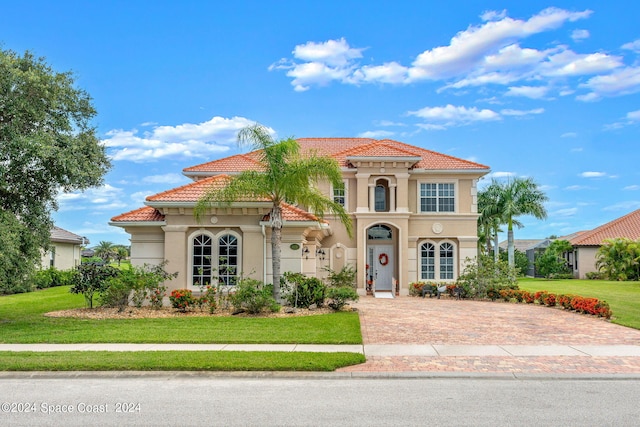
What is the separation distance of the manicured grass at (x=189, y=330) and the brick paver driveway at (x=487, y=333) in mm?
979

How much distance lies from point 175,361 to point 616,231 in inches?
1780

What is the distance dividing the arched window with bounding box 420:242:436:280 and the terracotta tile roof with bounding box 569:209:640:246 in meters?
21.6

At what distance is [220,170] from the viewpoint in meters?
26.9

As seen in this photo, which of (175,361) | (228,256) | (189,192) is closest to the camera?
(175,361)

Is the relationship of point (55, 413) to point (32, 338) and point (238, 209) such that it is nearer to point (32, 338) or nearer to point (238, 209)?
point (32, 338)

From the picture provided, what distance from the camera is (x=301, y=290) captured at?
714 inches

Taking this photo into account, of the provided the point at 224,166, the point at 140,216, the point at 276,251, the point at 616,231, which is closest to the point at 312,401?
the point at 276,251

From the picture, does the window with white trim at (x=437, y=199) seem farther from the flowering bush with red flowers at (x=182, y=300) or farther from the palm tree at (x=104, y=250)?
the palm tree at (x=104, y=250)

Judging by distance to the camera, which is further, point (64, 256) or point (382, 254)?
point (64, 256)

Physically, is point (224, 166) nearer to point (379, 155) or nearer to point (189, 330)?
point (379, 155)

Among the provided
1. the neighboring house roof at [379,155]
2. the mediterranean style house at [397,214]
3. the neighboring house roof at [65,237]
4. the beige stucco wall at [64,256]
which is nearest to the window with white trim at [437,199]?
the mediterranean style house at [397,214]

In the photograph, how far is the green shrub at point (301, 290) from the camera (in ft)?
59.4

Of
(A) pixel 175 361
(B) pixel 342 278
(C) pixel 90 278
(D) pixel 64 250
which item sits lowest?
(A) pixel 175 361

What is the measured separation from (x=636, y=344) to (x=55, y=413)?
1189 centimetres
